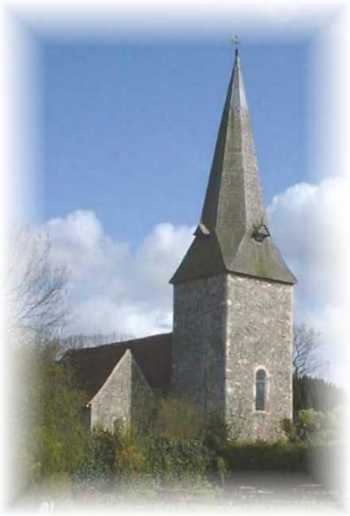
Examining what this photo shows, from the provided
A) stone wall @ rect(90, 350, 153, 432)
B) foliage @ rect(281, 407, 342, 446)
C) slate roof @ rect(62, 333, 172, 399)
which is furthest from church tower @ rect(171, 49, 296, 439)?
stone wall @ rect(90, 350, 153, 432)

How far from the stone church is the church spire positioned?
4 cm

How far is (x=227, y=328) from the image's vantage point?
3412 cm

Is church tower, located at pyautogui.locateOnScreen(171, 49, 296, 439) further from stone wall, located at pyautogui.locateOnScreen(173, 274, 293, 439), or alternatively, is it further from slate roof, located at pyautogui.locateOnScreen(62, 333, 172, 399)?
slate roof, located at pyautogui.locateOnScreen(62, 333, 172, 399)

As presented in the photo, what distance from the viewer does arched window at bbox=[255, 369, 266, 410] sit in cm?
3469

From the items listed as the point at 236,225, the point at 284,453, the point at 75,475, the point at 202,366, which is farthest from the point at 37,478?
the point at 236,225

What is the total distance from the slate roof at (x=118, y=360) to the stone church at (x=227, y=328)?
6 centimetres

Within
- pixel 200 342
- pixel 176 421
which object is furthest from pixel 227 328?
pixel 176 421

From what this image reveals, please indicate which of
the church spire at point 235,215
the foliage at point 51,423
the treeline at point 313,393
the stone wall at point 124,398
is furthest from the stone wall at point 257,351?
the foliage at point 51,423

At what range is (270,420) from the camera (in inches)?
1379

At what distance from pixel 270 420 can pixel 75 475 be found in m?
13.2

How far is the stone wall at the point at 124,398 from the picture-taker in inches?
1307

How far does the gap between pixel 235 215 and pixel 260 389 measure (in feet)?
22.4

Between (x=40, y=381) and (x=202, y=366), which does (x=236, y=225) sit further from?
(x=40, y=381)

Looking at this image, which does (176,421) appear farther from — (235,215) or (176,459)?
(235,215)
